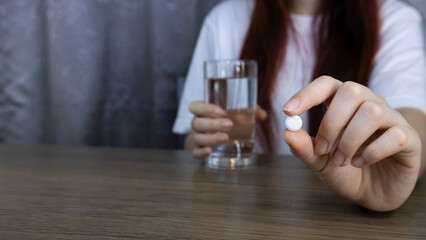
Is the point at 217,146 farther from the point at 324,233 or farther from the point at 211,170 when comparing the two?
the point at 324,233

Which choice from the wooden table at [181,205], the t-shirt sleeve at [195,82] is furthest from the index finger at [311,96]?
the t-shirt sleeve at [195,82]

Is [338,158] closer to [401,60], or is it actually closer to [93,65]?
[401,60]

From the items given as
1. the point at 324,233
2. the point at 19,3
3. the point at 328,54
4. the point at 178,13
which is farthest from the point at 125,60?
the point at 324,233

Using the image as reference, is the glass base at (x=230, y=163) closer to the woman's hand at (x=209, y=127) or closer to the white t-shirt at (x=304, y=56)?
the woman's hand at (x=209, y=127)

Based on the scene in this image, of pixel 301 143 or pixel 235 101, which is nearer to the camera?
pixel 301 143

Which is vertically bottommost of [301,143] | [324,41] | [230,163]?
[230,163]

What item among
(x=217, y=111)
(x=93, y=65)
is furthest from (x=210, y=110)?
(x=93, y=65)
